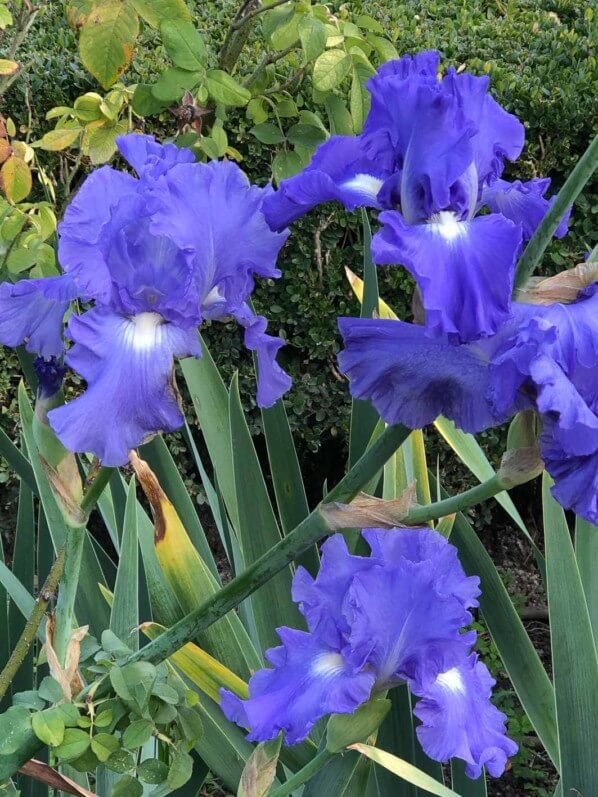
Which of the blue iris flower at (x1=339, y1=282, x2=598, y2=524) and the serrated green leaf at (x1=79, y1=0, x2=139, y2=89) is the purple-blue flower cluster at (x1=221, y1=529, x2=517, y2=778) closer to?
the blue iris flower at (x1=339, y1=282, x2=598, y2=524)

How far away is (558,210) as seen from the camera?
46cm

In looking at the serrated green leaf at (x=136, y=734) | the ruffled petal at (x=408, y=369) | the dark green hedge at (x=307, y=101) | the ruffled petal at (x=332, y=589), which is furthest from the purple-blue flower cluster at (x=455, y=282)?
the dark green hedge at (x=307, y=101)

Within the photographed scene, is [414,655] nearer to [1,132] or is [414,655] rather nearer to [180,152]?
[180,152]

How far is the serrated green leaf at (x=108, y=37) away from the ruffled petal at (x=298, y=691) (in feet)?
2.61

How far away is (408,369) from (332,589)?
264mm

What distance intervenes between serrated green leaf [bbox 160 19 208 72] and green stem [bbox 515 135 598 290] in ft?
2.69

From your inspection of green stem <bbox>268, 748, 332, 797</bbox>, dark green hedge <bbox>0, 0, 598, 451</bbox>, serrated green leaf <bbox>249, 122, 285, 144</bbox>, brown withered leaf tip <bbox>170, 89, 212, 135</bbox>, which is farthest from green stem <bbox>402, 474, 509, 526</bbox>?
dark green hedge <bbox>0, 0, 598, 451</bbox>

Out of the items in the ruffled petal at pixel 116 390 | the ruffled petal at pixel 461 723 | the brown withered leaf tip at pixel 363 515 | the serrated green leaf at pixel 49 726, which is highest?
the ruffled petal at pixel 116 390

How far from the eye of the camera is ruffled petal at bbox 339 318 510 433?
1.58ft

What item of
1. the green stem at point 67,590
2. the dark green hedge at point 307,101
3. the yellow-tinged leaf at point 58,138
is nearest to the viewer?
the green stem at point 67,590

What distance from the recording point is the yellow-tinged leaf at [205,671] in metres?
0.83

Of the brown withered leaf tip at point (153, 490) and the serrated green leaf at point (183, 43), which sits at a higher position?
the serrated green leaf at point (183, 43)

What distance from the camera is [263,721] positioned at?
609 millimetres

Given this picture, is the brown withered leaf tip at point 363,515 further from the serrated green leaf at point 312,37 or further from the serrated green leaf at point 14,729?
the serrated green leaf at point 312,37
